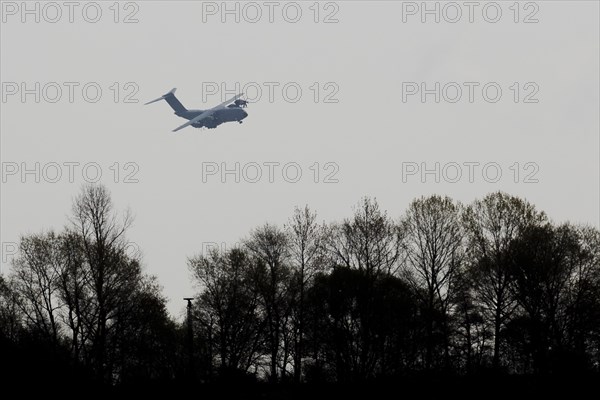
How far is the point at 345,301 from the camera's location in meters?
80.8

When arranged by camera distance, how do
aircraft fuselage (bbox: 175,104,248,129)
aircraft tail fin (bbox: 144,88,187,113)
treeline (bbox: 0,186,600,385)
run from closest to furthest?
treeline (bbox: 0,186,600,385) < aircraft fuselage (bbox: 175,104,248,129) < aircraft tail fin (bbox: 144,88,187,113)

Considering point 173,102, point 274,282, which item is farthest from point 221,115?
point 274,282

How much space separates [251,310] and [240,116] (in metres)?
41.6

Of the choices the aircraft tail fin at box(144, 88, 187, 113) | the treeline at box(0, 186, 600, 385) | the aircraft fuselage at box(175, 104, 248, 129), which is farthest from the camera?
the aircraft tail fin at box(144, 88, 187, 113)

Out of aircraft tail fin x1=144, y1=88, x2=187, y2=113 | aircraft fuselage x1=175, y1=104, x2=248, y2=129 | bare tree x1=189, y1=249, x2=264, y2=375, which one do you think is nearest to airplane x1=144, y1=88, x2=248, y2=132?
aircraft fuselage x1=175, y1=104, x2=248, y2=129

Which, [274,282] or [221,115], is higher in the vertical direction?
[221,115]

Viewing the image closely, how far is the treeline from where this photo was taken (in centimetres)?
7638

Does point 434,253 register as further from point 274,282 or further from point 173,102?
point 173,102

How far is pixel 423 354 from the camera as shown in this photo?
264 feet

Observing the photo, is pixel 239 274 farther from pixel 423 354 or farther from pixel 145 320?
pixel 423 354

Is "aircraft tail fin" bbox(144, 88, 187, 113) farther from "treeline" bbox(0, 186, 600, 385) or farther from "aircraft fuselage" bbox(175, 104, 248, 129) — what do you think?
"treeline" bbox(0, 186, 600, 385)

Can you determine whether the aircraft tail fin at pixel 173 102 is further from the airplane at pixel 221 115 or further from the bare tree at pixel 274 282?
the bare tree at pixel 274 282

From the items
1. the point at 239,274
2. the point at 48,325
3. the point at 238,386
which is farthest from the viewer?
the point at 239,274

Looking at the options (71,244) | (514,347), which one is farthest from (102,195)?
(514,347)
